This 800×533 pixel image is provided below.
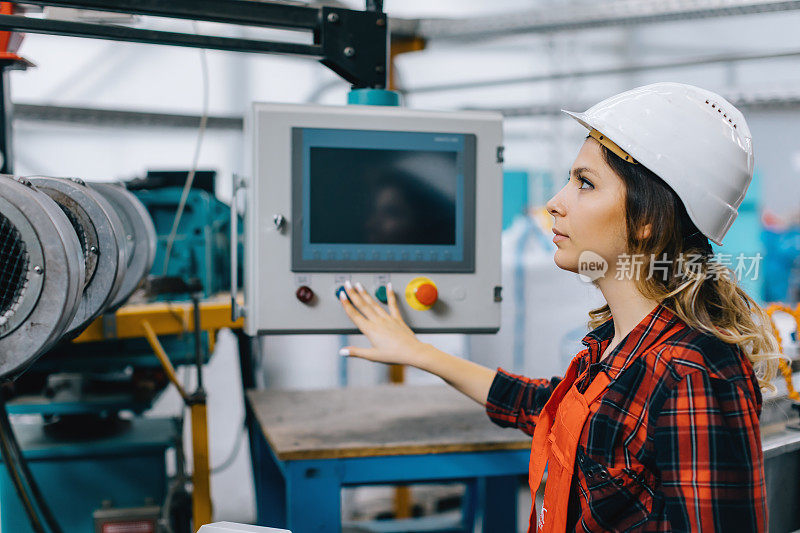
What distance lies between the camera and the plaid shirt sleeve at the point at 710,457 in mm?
755

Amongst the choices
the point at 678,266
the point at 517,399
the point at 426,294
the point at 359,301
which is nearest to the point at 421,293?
the point at 426,294

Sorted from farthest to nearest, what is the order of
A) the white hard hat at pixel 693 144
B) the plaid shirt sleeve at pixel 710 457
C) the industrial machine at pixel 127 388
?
the industrial machine at pixel 127 388
the white hard hat at pixel 693 144
the plaid shirt sleeve at pixel 710 457

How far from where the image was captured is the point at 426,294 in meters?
1.26

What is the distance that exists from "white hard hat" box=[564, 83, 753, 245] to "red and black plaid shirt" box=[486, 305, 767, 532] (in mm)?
159

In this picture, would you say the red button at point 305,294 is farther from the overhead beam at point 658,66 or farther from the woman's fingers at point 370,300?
the overhead beam at point 658,66

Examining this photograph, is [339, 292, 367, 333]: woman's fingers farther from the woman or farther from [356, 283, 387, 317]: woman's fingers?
the woman

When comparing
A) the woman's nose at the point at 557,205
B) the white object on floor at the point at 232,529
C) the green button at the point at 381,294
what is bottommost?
the white object on floor at the point at 232,529

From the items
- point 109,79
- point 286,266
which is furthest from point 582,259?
point 109,79

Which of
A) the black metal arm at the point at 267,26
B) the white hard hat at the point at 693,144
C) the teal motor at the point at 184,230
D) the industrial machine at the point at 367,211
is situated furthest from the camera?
the teal motor at the point at 184,230

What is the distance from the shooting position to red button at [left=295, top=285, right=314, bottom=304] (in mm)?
1237

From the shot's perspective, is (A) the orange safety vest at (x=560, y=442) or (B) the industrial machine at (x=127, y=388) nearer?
(A) the orange safety vest at (x=560, y=442)

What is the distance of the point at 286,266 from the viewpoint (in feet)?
4.07

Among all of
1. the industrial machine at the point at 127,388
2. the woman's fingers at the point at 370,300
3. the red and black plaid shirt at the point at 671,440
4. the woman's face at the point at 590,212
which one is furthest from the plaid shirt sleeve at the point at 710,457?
the industrial machine at the point at 127,388

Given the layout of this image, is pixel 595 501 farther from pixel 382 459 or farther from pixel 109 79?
pixel 109 79
